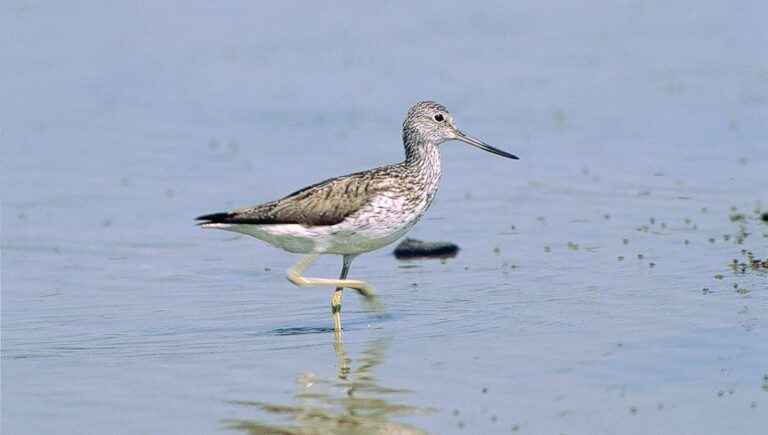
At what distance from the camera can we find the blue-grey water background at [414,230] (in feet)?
34.3

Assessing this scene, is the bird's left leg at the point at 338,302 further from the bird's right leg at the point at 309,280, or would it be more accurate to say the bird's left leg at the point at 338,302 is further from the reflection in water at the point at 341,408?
the reflection in water at the point at 341,408

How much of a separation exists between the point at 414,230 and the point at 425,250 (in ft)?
4.51

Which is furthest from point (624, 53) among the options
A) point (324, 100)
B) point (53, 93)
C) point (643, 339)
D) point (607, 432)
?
point (607, 432)

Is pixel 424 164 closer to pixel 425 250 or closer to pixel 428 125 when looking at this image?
pixel 428 125

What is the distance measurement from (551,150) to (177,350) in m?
9.04

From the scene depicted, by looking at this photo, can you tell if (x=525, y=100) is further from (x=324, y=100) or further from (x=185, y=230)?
(x=185, y=230)

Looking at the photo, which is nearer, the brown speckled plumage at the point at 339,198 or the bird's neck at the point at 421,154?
the brown speckled plumage at the point at 339,198

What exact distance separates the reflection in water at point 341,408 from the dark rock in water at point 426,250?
378 cm

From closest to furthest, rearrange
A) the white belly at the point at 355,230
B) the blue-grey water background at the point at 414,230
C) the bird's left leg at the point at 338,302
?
the blue-grey water background at the point at 414,230 → the white belly at the point at 355,230 → the bird's left leg at the point at 338,302

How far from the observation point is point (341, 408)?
33.9 feet

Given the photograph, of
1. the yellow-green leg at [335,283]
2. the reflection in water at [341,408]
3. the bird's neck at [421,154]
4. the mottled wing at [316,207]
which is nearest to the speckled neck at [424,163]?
the bird's neck at [421,154]

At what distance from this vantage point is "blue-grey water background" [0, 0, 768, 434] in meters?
10.5

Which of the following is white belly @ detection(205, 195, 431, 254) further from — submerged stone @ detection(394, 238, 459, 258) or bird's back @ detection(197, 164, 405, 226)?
submerged stone @ detection(394, 238, 459, 258)

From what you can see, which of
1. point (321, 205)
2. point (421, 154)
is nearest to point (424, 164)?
point (421, 154)
